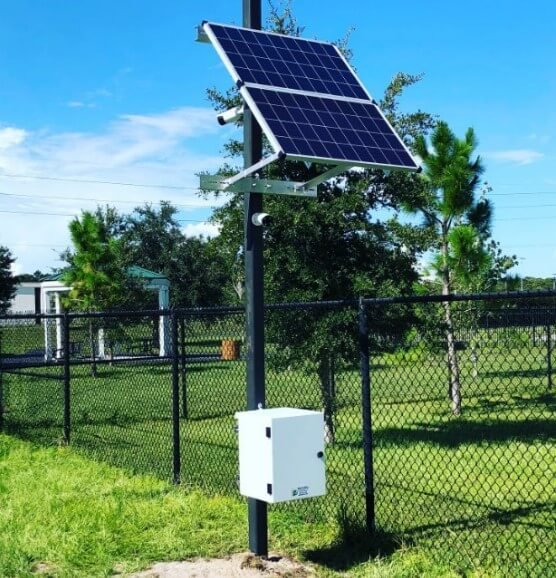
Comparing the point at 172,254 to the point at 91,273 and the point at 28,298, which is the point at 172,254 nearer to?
the point at 28,298

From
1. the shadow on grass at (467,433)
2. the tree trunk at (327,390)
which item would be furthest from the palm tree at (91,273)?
the tree trunk at (327,390)

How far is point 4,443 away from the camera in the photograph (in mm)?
10273

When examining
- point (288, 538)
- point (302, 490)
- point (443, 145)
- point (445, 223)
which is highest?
point (443, 145)

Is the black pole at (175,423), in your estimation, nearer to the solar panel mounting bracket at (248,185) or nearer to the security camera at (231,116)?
the solar panel mounting bracket at (248,185)

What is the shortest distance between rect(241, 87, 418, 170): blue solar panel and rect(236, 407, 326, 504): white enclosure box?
171 cm

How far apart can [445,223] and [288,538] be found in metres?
9.60

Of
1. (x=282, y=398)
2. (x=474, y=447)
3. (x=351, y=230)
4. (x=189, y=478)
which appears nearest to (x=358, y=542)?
(x=189, y=478)

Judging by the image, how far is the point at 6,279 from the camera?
149 feet

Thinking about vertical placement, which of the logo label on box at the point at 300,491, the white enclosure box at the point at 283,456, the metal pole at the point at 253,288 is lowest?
the logo label on box at the point at 300,491

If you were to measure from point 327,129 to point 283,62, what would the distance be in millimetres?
854

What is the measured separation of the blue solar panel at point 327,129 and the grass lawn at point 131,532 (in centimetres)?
269

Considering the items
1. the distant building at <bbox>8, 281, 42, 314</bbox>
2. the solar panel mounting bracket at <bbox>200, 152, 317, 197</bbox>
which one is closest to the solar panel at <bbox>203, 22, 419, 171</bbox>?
the solar panel mounting bracket at <bbox>200, 152, 317, 197</bbox>

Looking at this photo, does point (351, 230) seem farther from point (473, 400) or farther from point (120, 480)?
point (473, 400)

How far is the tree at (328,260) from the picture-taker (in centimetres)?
963
